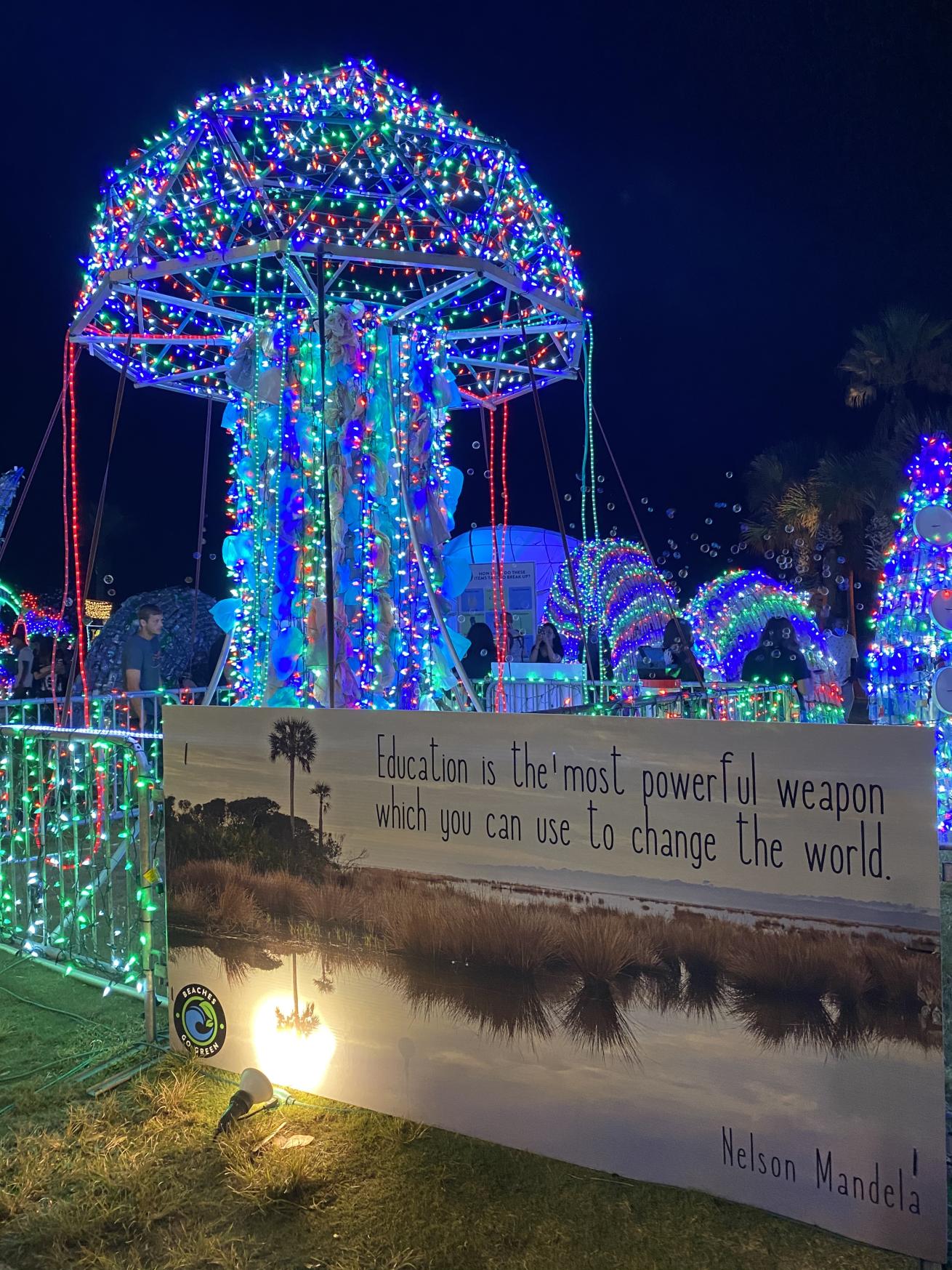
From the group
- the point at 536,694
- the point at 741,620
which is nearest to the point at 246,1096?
the point at 536,694

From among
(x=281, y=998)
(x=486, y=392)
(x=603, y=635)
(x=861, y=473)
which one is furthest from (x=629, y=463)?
(x=281, y=998)

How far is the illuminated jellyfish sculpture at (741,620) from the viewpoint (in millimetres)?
14109

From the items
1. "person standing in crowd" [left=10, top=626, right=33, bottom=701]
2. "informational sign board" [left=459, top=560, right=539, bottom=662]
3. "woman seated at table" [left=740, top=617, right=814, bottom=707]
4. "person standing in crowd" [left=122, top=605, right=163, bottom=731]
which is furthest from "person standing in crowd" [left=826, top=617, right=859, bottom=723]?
"person standing in crowd" [left=10, top=626, right=33, bottom=701]

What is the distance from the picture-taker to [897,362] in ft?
77.2

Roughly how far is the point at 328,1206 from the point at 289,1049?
83cm

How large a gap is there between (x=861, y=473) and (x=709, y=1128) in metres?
23.7

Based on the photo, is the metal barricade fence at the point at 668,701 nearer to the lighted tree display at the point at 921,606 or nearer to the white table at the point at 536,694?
the white table at the point at 536,694

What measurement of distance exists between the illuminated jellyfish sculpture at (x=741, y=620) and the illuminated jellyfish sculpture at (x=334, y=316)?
8.22m

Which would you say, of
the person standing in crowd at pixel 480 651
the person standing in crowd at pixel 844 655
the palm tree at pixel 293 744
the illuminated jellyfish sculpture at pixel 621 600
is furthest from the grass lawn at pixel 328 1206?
the illuminated jellyfish sculpture at pixel 621 600

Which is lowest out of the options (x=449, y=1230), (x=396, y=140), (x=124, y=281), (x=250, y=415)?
(x=449, y=1230)

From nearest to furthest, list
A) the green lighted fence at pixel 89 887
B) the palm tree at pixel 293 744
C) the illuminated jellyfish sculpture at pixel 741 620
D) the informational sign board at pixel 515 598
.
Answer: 1. the palm tree at pixel 293 744
2. the green lighted fence at pixel 89 887
3. the illuminated jellyfish sculpture at pixel 741 620
4. the informational sign board at pixel 515 598

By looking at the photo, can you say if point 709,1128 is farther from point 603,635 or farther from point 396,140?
point 603,635

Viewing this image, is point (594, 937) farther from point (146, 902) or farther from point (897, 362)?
point (897, 362)

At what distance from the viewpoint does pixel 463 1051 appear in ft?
10.5
